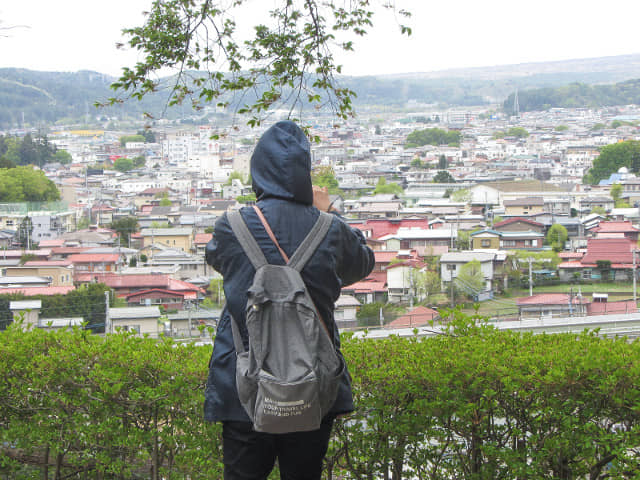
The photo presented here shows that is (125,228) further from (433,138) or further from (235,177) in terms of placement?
(433,138)

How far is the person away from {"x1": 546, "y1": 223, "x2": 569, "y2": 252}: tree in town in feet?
85.0

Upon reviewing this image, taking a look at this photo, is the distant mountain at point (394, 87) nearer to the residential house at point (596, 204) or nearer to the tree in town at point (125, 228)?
the tree in town at point (125, 228)

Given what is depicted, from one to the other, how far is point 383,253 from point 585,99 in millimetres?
68467

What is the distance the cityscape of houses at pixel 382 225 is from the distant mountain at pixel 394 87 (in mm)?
13141

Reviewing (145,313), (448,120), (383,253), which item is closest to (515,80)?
(448,120)

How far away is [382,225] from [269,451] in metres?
27.2

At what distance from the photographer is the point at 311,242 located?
3.46 ft

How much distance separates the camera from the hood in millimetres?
1084

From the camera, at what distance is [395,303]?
1905cm

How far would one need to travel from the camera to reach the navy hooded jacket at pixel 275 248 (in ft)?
3.42

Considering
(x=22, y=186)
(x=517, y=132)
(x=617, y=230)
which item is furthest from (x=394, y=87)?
(x=617, y=230)

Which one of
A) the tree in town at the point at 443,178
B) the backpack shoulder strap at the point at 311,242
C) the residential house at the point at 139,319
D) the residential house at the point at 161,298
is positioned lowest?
the residential house at the point at 161,298

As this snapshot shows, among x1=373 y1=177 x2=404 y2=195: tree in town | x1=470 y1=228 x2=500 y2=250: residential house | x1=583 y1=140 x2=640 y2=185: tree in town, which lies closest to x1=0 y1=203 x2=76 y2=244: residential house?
x1=373 y1=177 x2=404 y2=195: tree in town

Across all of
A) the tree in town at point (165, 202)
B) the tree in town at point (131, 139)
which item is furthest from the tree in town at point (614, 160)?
the tree in town at point (131, 139)
